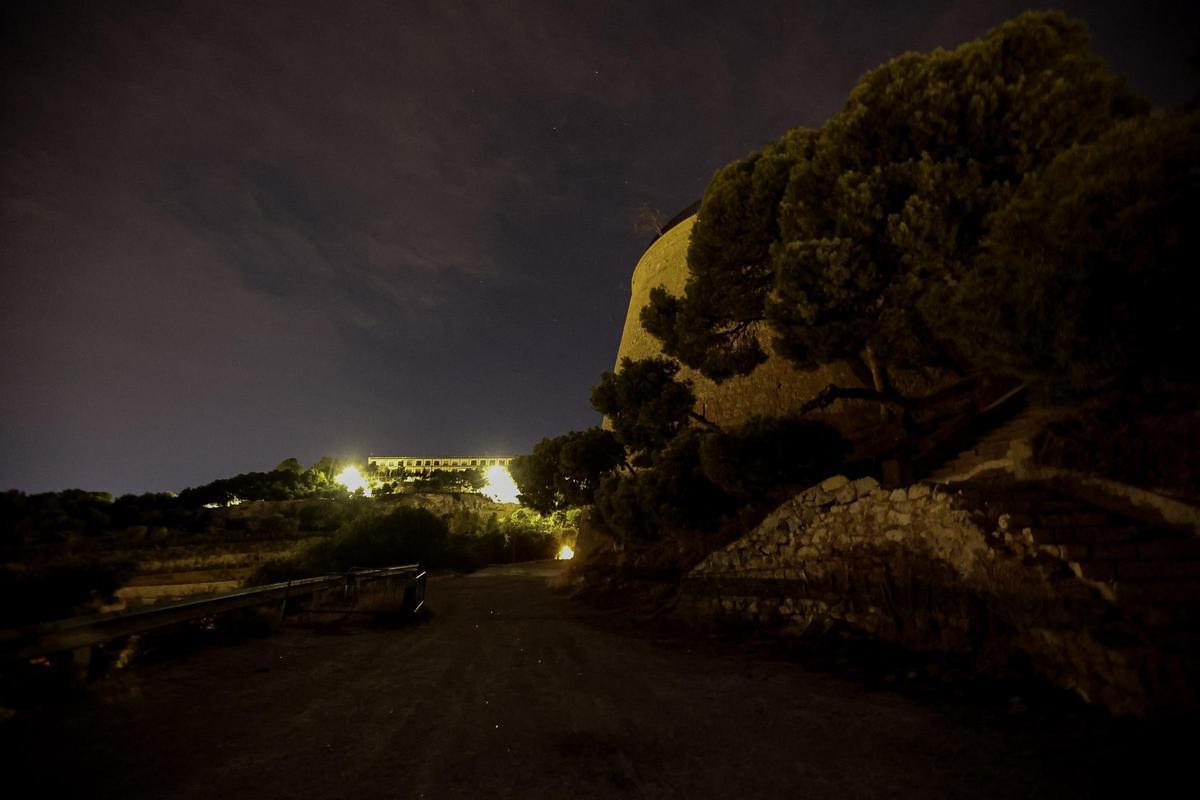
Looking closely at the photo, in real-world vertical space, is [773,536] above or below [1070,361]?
below

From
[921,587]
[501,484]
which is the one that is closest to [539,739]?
[921,587]

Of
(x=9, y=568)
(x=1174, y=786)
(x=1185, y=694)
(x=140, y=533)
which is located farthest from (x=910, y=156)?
(x=140, y=533)

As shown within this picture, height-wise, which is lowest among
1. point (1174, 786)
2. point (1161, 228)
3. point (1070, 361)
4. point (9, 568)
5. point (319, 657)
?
point (1174, 786)

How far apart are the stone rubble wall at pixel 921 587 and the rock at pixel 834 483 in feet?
0.09

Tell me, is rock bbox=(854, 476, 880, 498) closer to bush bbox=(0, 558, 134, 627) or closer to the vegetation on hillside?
the vegetation on hillside

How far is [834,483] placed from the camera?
777 cm

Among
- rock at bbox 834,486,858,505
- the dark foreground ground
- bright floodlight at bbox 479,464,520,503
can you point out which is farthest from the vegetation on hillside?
bright floodlight at bbox 479,464,520,503

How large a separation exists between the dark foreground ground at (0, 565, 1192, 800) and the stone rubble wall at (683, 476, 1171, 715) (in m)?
0.78

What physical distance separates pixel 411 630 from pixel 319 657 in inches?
97.5

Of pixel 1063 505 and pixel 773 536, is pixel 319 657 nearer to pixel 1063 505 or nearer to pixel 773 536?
pixel 773 536

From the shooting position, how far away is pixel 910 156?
24.2 feet

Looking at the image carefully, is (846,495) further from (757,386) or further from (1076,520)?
(757,386)

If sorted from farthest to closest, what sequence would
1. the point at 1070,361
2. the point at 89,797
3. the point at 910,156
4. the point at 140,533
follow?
the point at 140,533, the point at 910,156, the point at 1070,361, the point at 89,797

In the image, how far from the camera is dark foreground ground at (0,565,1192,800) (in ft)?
9.04
